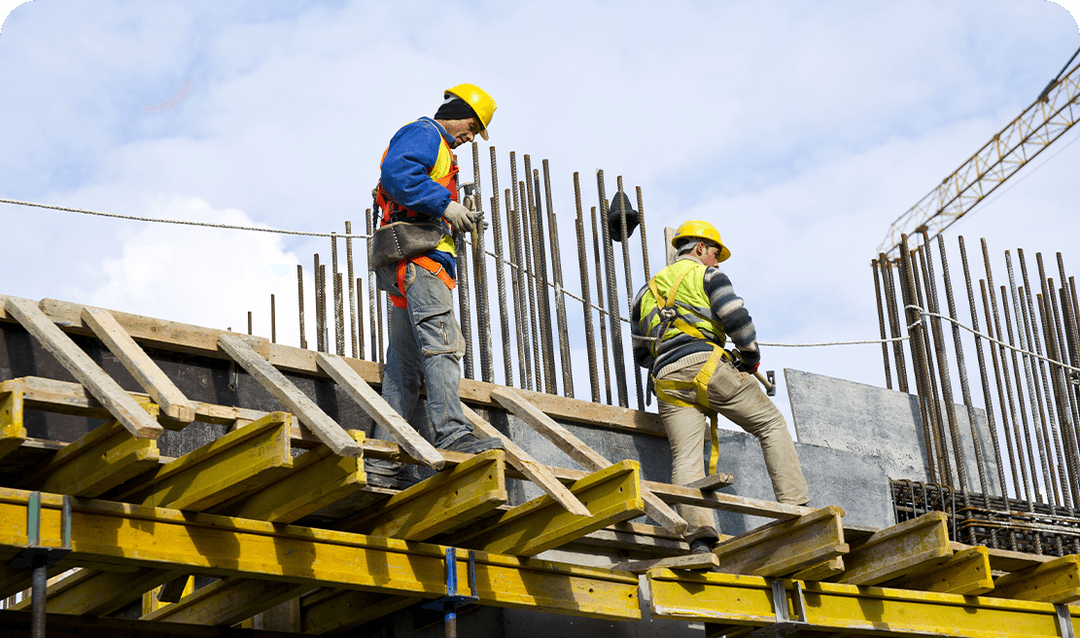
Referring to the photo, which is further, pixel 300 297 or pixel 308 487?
pixel 300 297

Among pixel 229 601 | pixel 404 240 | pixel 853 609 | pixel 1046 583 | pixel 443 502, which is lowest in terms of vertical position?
pixel 853 609

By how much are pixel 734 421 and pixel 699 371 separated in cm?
49

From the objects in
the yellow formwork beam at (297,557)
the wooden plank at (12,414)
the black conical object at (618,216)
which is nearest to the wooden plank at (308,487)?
the yellow formwork beam at (297,557)

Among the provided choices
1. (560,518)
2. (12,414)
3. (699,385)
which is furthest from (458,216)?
(12,414)

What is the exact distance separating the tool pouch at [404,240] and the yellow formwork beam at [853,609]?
2145 mm

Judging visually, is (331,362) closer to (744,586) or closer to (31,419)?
(31,419)

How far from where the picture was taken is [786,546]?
7.18 meters

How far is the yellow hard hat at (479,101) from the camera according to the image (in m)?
7.54

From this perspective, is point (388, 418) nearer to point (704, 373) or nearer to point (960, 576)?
point (704, 373)

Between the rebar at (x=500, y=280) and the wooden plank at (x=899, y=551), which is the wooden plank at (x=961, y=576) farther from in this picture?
the rebar at (x=500, y=280)

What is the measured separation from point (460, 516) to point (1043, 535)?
749 cm

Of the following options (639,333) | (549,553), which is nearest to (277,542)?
(549,553)

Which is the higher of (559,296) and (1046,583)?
(559,296)

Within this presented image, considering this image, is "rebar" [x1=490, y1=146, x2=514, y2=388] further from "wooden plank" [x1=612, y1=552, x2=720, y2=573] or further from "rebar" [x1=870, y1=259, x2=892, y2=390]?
"rebar" [x1=870, y1=259, x2=892, y2=390]
